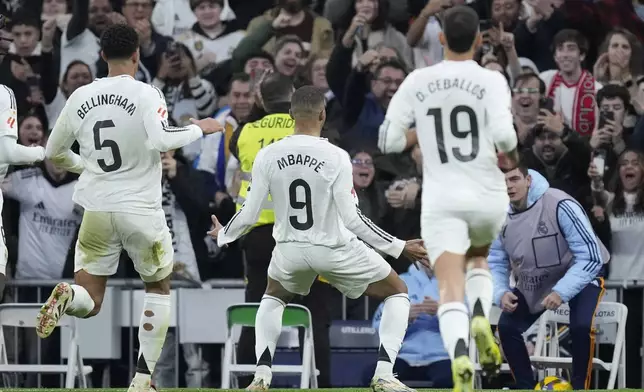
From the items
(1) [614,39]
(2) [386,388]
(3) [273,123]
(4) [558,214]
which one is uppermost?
(1) [614,39]

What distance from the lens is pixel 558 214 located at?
11742 mm

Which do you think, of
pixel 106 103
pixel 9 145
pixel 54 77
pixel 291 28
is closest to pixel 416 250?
pixel 106 103

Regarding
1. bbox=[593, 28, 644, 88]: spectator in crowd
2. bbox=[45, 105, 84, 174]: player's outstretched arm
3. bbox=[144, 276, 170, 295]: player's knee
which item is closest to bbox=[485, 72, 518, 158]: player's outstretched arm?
bbox=[144, 276, 170, 295]: player's knee

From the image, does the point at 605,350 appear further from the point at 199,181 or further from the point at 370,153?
the point at 199,181

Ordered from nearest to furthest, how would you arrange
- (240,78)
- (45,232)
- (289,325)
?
1. (289,325)
2. (240,78)
3. (45,232)

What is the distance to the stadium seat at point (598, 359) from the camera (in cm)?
1194

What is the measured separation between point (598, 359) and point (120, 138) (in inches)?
211

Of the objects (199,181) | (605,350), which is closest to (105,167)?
(199,181)

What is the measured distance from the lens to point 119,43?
909 cm

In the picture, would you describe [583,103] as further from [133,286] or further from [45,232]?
[45,232]

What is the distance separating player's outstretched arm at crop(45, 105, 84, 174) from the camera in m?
9.18

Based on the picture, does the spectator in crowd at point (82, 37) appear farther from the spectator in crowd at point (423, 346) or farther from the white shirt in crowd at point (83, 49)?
the spectator in crowd at point (423, 346)

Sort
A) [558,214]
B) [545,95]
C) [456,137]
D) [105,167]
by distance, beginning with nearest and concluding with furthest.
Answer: [456,137] < [105,167] < [558,214] < [545,95]

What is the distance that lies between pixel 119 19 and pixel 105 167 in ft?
15.3
